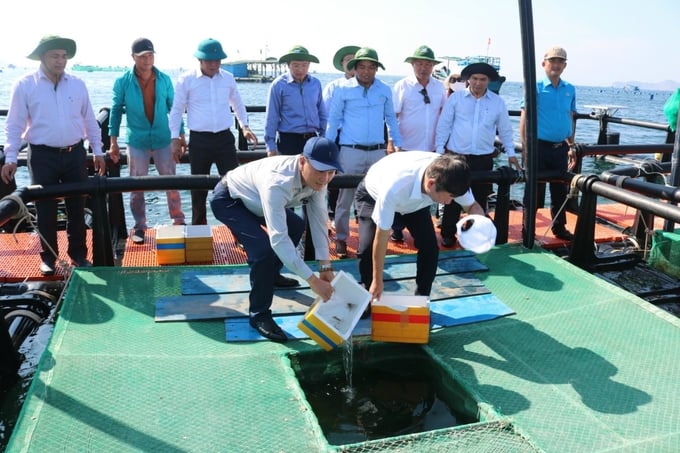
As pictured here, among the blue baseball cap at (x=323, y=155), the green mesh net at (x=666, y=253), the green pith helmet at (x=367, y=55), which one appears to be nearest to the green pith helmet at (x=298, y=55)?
the green pith helmet at (x=367, y=55)

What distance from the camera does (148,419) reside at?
290cm

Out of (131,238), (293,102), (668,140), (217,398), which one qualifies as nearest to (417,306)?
(217,398)

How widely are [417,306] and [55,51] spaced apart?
134 inches

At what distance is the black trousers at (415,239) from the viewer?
404 centimetres

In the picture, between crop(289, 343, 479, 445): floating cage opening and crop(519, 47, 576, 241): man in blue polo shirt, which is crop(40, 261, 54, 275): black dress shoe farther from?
crop(519, 47, 576, 241): man in blue polo shirt

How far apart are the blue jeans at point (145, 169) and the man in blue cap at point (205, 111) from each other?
0.39 ft

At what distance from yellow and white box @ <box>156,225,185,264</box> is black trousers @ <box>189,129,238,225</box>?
0.55 m

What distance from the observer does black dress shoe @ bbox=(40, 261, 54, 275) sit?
4.89 meters

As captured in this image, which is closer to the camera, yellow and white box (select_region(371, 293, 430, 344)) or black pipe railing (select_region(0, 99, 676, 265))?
yellow and white box (select_region(371, 293, 430, 344))

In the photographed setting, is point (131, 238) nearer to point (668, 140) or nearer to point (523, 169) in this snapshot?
point (523, 169)

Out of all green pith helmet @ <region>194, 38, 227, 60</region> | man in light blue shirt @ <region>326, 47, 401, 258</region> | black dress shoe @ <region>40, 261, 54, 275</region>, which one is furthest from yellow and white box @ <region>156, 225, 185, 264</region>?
green pith helmet @ <region>194, 38, 227, 60</region>

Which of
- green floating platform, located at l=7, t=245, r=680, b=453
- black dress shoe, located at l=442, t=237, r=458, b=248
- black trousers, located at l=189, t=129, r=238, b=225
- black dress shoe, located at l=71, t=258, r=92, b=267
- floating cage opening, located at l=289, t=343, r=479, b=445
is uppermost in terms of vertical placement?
black trousers, located at l=189, t=129, r=238, b=225

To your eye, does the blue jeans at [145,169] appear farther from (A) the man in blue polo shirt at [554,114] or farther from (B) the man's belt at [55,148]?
(A) the man in blue polo shirt at [554,114]

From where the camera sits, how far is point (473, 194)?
571 cm
